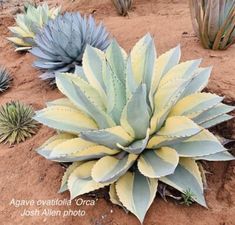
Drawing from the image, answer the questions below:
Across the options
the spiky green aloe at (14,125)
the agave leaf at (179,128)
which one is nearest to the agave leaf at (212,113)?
the agave leaf at (179,128)

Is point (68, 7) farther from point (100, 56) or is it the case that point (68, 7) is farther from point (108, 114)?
point (108, 114)

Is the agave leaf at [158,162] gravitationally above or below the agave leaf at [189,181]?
above

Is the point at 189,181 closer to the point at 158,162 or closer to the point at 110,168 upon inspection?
the point at 158,162

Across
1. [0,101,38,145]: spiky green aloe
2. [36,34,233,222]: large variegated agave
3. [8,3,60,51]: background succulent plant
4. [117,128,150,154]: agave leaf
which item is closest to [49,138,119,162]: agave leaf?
[36,34,233,222]: large variegated agave

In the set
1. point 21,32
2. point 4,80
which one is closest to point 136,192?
point 4,80

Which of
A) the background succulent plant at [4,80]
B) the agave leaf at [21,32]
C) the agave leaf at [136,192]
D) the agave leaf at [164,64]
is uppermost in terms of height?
the agave leaf at [164,64]

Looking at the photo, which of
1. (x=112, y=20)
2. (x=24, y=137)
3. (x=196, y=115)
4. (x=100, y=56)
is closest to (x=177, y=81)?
(x=196, y=115)

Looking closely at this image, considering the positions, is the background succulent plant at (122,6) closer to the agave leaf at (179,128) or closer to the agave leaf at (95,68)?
the agave leaf at (95,68)
